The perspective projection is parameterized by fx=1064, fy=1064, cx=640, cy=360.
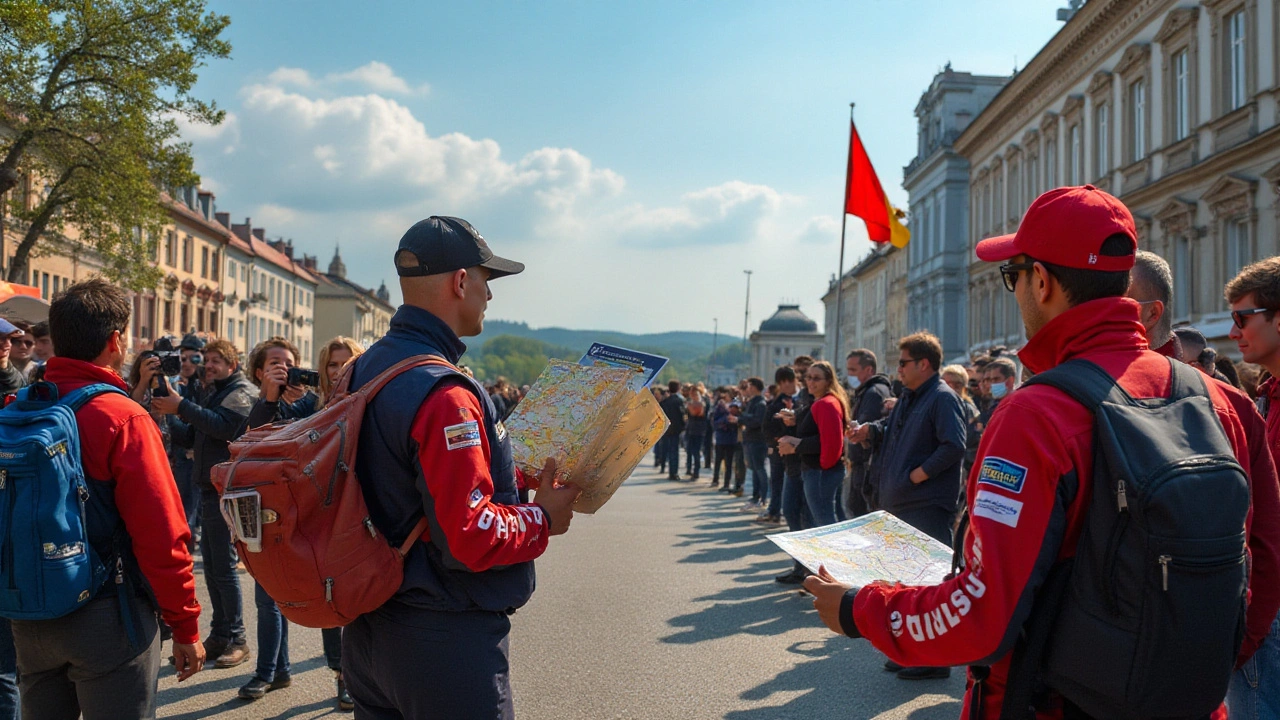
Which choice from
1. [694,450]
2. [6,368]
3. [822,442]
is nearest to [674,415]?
[694,450]

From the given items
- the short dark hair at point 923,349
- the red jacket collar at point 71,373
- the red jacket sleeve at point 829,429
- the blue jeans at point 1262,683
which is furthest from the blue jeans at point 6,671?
the red jacket sleeve at point 829,429

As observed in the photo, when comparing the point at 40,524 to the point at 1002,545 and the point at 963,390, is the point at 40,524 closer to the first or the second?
the point at 1002,545

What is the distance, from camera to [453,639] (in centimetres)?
285

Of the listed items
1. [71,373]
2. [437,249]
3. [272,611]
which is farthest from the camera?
[272,611]

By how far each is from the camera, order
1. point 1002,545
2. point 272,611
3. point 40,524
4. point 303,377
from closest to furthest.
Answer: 1. point 1002,545
2. point 40,524
3. point 303,377
4. point 272,611

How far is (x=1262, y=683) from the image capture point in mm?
3252

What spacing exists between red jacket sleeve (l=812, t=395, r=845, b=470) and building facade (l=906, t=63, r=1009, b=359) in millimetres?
39205

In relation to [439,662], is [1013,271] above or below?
above

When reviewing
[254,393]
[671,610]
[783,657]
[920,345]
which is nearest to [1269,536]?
[920,345]

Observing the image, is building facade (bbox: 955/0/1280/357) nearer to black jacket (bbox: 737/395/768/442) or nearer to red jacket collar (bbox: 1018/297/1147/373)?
black jacket (bbox: 737/395/768/442)

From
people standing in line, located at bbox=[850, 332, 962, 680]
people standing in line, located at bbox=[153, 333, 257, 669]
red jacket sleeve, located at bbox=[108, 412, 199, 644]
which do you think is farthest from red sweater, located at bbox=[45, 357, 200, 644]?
people standing in line, located at bbox=[850, 332, 962, 680]

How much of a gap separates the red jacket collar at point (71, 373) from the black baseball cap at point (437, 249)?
138 centimetres

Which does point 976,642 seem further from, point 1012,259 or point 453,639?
point 453,639

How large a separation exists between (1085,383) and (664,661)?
210 inches
